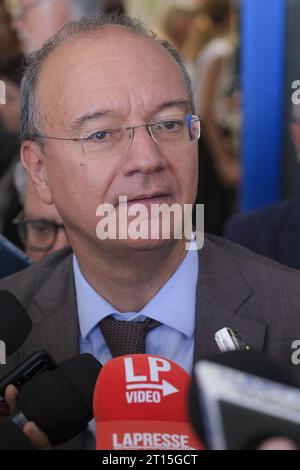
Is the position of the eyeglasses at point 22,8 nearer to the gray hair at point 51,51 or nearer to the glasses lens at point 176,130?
the gray hair at point 51,51

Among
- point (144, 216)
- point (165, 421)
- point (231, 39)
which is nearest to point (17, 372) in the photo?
point (165, 421)

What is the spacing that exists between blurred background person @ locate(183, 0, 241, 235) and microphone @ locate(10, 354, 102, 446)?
2.99 metres

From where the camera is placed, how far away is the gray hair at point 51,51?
1.59m

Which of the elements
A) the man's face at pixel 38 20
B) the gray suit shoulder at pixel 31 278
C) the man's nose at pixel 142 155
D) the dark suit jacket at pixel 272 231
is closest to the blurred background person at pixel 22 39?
the man's face at pixel 38 20

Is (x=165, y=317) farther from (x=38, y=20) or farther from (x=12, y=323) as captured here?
(x=38, y=20)

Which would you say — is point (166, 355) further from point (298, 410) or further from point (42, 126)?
point (298, 410)

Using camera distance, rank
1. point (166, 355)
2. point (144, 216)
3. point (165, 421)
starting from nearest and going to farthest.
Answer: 1. point (165, 421)
2. point (144, 216)
3. point (166, 355)

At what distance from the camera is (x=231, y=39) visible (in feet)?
14.5

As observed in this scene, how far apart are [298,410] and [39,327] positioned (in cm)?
93

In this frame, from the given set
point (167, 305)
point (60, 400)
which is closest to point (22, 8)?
point (167, 305)

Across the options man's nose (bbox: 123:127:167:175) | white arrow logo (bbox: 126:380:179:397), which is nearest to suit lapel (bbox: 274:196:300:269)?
man's nose (bbox: 123:127:167:175)

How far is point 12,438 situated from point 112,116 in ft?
2.11

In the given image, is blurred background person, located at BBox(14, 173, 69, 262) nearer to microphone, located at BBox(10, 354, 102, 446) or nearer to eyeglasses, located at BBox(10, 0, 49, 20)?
microphone, located at BBox(10, 354, 102, 446)

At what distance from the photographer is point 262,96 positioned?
3.24 m
